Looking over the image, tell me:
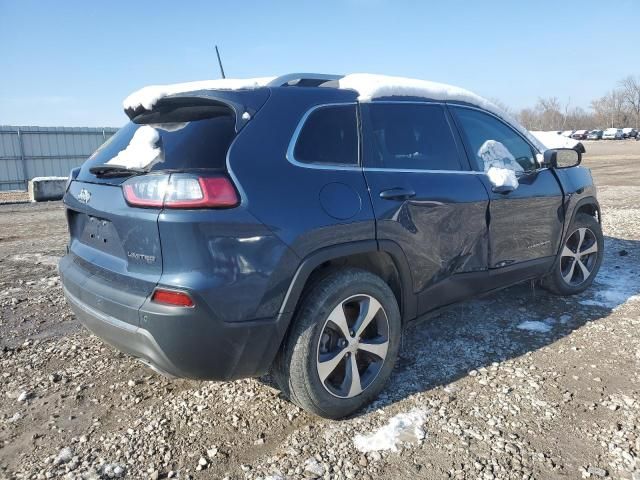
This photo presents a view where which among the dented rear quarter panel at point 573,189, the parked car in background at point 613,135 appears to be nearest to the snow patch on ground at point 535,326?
the dented rear quarter panel at point 573,189

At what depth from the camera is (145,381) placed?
10.6 ft

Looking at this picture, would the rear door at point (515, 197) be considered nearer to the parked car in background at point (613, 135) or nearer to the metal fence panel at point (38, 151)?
the metal fence panel at point (38, 151)

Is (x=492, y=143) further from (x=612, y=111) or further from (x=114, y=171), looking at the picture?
(x=612, y=111)

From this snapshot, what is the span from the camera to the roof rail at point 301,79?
9.22 ft

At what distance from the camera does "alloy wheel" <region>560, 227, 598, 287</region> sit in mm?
4574

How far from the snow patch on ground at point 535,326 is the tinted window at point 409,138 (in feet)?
4.97

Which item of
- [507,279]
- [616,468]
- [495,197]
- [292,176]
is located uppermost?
[292,176]

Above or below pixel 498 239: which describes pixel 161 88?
above

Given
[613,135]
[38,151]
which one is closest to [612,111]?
[613,135]

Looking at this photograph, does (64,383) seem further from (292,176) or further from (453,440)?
(453,440)

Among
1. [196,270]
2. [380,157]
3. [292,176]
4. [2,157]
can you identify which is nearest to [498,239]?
[380,157]

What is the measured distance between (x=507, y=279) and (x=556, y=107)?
4510 inches

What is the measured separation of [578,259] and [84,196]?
4.21 metres

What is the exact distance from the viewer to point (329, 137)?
274cm
